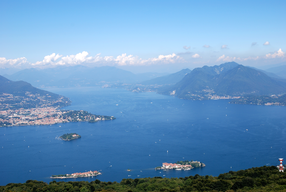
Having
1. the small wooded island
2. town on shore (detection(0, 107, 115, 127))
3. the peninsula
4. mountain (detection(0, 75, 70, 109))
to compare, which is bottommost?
the small wooded island

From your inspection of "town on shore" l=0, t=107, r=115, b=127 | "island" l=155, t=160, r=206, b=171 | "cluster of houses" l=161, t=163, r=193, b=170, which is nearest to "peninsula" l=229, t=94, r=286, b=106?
"town on shore" l=0, t=107, r=115, b=127

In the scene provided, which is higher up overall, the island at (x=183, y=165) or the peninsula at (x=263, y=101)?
the peninsula at (x=263, y=101)

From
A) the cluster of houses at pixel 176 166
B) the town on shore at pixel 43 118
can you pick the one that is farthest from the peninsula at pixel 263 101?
the cluster of houses at pixel 176 166

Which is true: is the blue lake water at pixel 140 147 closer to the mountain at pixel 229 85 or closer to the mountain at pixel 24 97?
the mountain at pixel 24 97

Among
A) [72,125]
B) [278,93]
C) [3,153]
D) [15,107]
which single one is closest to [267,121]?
[72,125]

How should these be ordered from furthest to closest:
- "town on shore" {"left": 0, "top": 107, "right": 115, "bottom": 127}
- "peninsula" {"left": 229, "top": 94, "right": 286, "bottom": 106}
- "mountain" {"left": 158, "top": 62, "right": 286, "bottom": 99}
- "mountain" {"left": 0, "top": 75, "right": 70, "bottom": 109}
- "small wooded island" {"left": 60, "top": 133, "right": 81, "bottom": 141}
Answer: "mountain" {"left": 158, "top": 62, "right": 286, "bottom": 99} < "mountain" {"left": 0, "top": 75, "right": 70, "bottom": 109} < "peninsula" {"left": 229, "top": 94, "right": 286, "bottom": 106} < "town on shore" {"left": 0, "top": 107, "right": 115, "bottom": 127} < "small wooded island" {"left": 60, "top": 133, "right": 81, "bottom": 141}

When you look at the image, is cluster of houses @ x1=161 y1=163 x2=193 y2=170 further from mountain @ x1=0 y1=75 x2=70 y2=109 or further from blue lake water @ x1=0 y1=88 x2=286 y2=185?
mountain @ x1=0 y1=75 x2=70 y2=109

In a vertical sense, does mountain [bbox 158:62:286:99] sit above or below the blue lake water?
above
